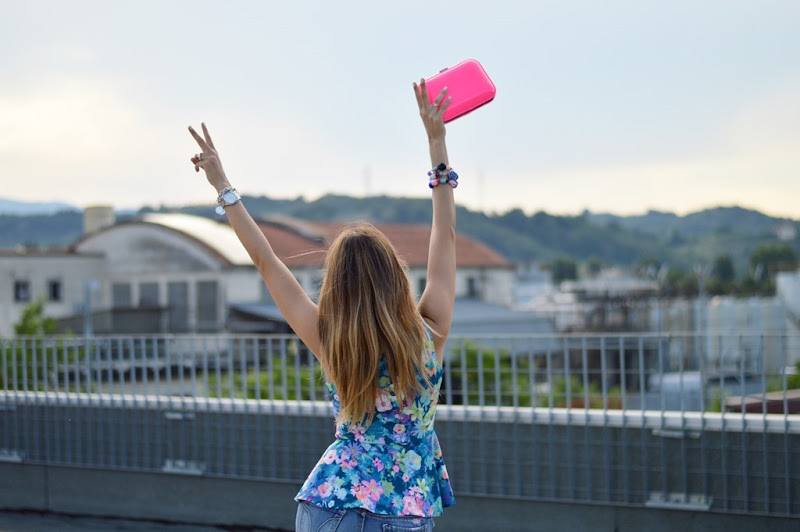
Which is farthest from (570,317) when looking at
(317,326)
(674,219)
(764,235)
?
(764,235)


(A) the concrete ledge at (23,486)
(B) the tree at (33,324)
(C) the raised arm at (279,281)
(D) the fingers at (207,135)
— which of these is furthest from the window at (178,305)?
(C) the raised arm at (279,281)

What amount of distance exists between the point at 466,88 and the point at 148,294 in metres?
48.2

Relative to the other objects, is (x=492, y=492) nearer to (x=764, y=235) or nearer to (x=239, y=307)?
(x=239, y=307)

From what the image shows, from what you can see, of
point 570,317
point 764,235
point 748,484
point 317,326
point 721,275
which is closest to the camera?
point 317,326

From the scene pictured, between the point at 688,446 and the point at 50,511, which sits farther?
the point at 50,511

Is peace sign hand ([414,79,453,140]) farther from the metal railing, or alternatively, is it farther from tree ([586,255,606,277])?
tree ([586,255,606,277])

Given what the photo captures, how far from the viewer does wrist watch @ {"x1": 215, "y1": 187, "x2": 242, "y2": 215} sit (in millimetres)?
2441

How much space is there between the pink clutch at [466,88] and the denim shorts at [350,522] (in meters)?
1.19

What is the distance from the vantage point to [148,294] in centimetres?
4866

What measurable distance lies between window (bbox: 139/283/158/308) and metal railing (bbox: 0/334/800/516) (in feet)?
141

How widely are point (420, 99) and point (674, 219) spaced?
12195 centimetres

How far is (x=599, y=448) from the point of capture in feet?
15.1

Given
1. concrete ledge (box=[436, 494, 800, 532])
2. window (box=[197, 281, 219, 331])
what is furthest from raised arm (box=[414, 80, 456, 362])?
window (box=[197, 281, 219, 331])

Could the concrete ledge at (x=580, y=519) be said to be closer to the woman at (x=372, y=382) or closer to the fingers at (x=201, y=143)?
the woman at (x=372, y=382)
